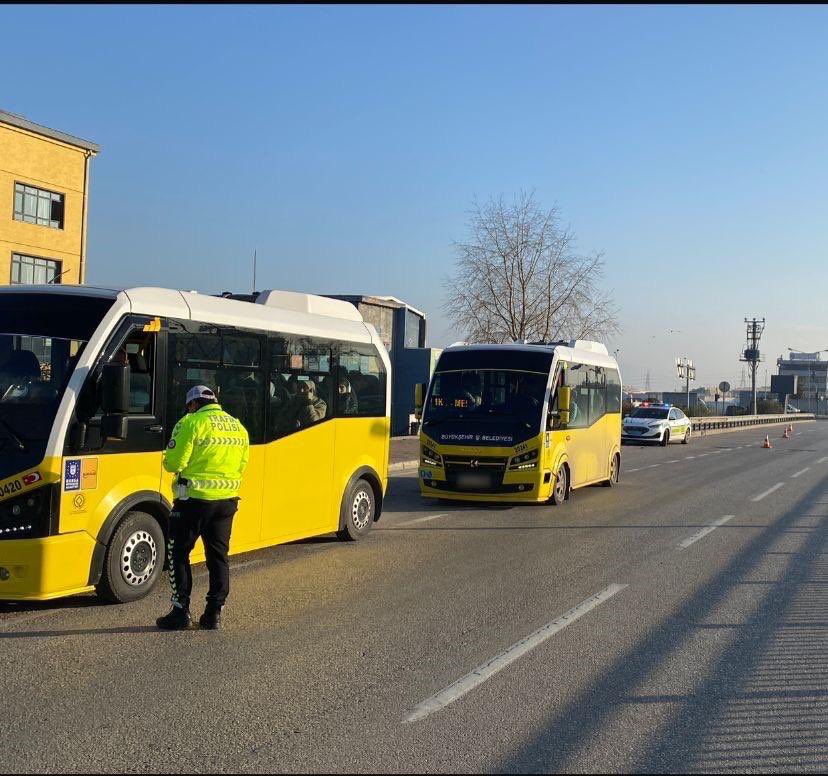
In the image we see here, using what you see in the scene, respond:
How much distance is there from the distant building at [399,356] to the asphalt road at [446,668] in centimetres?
3250

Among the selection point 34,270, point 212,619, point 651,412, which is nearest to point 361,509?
point 212,619

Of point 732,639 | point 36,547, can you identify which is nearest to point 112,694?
point 36,547

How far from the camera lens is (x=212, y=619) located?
684 cm

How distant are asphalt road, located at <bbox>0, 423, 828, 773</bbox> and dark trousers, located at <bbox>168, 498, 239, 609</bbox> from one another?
0.33 meters

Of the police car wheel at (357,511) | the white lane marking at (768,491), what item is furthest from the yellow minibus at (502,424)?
the white lane marking at (768,491)

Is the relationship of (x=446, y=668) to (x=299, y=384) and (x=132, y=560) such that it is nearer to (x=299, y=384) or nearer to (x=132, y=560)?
(x=132, y=560)

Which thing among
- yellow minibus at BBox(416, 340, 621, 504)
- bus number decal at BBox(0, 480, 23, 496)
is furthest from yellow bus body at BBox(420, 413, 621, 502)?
bus number decal at BBox(0, 480, 23, 496)

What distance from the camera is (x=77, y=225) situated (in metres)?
44.5

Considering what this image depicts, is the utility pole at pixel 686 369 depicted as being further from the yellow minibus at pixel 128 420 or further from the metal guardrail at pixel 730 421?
the yellow minibus at pixel 128 420

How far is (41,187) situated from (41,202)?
27.2 inches

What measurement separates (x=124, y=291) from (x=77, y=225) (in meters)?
40.0

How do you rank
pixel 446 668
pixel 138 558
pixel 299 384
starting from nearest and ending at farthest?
pixel 446 668
pixel 138 558
pixel 299 384

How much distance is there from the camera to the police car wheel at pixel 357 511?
36.0 ft

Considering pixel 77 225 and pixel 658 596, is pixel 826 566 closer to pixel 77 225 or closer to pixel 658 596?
pixel 658 596
